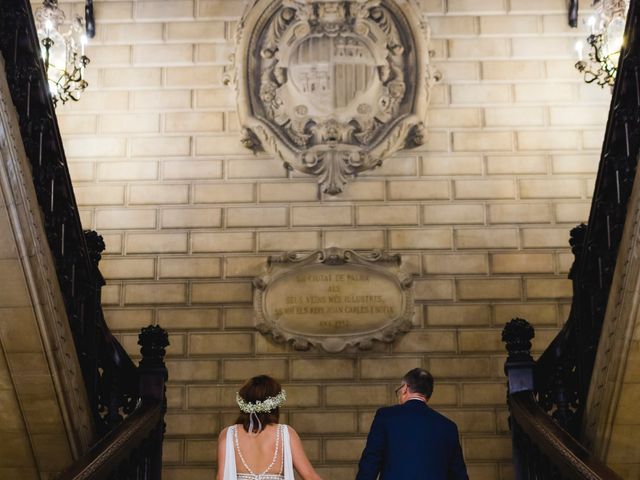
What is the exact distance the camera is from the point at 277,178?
8.09 meters

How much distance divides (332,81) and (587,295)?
3.53 m

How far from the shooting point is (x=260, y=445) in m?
4.41

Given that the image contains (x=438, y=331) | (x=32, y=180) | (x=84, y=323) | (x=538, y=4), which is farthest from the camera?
(x=538, y=4)

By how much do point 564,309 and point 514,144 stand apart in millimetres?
1434

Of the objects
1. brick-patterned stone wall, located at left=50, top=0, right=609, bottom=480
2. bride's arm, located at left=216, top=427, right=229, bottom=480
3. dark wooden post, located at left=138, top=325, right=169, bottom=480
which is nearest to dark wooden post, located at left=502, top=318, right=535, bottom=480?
bride's arm, located at left=216, top=427, right=229, bottom=480

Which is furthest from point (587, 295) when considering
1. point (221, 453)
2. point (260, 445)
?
point (221, 453)

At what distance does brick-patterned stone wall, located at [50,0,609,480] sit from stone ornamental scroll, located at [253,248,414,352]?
121 mm

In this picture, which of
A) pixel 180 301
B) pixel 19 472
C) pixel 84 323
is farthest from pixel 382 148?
pixel 19 472

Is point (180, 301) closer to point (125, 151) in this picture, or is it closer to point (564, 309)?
point (125, 151)

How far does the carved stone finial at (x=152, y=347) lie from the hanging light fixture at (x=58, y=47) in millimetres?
2137

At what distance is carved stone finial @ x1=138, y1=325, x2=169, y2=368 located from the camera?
5445 mm

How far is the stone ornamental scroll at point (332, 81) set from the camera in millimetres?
8039

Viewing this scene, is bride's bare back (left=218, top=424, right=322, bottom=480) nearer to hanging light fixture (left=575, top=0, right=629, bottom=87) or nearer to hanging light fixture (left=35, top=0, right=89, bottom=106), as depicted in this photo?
hanging light fixture (left=35, top=0, right=89, bottom=106)

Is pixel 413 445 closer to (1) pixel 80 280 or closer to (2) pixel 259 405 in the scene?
(2) pixel 259 405
